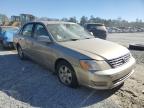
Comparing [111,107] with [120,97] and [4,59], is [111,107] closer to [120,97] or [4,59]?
[120,97]

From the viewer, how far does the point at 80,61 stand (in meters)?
4.11

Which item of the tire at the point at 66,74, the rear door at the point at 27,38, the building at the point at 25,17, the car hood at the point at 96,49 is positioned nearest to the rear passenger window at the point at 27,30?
the rear door at the point at 27,38

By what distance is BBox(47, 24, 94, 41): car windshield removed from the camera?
524cm

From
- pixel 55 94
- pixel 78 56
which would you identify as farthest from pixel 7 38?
pixel 78 56

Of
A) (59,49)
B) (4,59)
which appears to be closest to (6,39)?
(4,59)

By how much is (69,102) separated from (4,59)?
4.74m

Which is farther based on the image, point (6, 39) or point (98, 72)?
point (6, 39)

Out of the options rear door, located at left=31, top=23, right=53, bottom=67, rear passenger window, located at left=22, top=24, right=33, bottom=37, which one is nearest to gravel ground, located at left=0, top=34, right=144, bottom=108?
rear door, located at left=31, top=23, right=53, bottom=67

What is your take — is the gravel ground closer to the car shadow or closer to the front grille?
the car shadow

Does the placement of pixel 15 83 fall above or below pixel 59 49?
below

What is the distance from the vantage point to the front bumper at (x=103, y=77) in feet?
12.7

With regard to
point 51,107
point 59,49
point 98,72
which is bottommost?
point 51,107

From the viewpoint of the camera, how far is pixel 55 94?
435cm

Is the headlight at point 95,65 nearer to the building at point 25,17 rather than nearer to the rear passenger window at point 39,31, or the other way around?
the rear passenger window at point 39,31
